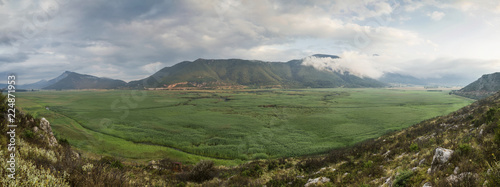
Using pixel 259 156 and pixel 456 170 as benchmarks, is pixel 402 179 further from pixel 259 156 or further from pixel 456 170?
pixel 259 156

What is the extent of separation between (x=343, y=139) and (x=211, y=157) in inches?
962

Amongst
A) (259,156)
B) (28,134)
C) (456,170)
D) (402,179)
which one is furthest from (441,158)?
(28,134)

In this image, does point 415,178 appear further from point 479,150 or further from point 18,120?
point 18,120

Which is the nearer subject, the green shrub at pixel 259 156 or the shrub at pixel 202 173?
the shrub at pixel 202 173

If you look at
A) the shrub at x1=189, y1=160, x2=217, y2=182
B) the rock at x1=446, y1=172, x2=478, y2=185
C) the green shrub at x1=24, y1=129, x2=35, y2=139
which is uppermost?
the rock at x1=446, y1=172, x2=478, y2=185

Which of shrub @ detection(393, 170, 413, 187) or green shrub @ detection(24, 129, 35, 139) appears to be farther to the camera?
green shrub @ detection(24, 129, 35, 139)

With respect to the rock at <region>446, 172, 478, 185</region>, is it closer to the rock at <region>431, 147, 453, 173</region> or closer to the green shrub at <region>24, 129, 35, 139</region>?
the rock at <region>431, 147, 453, 173</region>

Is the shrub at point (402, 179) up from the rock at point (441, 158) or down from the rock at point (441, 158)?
down

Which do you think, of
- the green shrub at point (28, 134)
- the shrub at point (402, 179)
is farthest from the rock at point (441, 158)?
the green shrub at point (28, 134)

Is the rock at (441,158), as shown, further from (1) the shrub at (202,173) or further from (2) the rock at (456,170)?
(1) the shrub at (202,173)

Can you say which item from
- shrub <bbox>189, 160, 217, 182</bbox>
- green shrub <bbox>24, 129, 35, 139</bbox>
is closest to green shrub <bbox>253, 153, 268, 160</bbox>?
shrub <bbox>189, 160, 217, 182</bbox>

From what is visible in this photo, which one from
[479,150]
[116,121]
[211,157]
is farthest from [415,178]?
[116,121]

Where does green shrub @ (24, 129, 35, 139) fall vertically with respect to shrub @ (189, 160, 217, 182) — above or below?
above

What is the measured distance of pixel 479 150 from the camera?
23.6ft
